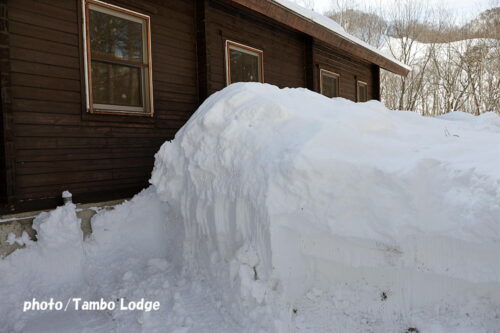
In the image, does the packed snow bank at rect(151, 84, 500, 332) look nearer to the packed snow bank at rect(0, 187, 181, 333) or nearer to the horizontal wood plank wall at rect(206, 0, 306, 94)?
the packed snow bank at rect(0, 187, 181, 333)

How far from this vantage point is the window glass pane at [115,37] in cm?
497

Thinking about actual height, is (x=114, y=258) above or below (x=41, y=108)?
below

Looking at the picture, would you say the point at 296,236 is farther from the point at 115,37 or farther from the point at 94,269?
the point at 115,37

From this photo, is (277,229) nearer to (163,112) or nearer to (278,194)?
(278,194)

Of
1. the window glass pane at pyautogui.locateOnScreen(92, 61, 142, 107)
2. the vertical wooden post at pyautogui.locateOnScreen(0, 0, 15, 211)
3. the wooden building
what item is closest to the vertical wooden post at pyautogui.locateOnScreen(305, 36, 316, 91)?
the wooden building

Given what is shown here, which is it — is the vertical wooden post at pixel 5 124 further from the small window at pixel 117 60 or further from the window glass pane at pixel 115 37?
the window glass pane at pixel 115 37

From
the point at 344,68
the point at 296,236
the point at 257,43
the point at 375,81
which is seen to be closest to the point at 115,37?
the point at 257,43

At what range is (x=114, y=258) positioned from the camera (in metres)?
4.45

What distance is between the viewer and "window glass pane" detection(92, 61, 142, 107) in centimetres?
498

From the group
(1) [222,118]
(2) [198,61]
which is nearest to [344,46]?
(2) [198,61]

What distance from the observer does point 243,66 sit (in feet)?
24.6

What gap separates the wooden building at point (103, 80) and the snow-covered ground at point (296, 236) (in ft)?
2.08

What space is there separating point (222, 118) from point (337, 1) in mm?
25515

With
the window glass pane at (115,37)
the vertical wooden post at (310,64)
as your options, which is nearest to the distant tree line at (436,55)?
the vertical wooden post at (310,64)
